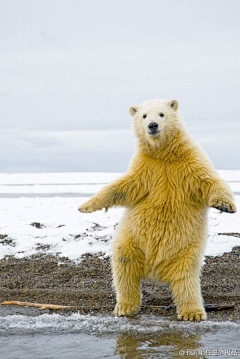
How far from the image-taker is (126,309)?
5289mm

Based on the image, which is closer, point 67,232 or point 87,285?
point 87,285

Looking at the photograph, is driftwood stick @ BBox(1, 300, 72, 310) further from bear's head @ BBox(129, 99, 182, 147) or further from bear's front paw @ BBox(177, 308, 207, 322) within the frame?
bear's head @ BBox(129, 99, 182, 147)

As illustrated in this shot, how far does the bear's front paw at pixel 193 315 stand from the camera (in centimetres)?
507

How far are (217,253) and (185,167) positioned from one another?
3306mm

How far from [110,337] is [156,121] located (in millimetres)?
2277

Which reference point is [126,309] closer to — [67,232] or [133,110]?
[133,110]

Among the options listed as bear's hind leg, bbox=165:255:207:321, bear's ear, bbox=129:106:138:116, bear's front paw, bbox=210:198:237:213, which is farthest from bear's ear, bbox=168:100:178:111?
bear's hind leg, bbox=165:255:207:321

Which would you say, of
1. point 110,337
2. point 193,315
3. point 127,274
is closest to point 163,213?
point 127,274

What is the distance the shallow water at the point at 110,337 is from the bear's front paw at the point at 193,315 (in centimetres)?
15

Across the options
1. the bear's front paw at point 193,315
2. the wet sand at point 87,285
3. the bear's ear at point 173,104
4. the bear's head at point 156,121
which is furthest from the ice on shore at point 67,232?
the bear's ear at point 173,104

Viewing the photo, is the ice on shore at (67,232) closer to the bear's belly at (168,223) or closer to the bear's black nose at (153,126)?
the bear's belly at (168,223)

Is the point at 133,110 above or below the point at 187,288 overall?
above

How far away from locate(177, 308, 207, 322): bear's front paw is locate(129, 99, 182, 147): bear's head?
5.97ft

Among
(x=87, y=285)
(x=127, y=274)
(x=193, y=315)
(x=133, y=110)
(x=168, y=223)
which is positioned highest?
(x=133, y=110)
